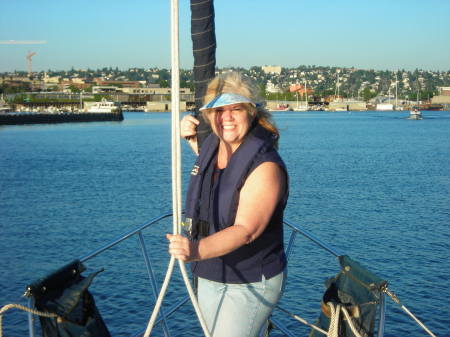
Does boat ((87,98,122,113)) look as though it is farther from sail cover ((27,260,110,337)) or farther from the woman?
the woman

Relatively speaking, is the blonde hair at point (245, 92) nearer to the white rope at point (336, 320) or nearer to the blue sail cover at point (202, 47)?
the blue sail cover at point (202, 47)

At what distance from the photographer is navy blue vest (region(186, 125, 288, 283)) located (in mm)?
3033

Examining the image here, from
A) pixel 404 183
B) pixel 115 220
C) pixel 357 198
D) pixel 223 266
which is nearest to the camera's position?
pixel 223 266

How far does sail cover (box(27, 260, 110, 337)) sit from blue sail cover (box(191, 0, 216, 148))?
1.17m

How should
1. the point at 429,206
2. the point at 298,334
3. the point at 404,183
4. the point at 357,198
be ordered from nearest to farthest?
1. the point at 298,334
2. the point at 429,206
3. the point at 357,198
4. the point at 404,183

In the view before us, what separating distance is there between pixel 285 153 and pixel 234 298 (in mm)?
48549

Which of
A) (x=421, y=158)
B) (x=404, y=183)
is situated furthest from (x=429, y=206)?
(x=421, y=158)

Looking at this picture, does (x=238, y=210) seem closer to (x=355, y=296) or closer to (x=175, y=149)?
(x=175, y=149)

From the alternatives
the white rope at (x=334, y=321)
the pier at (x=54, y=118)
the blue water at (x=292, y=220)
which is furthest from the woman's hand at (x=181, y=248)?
the pier at (x=54, y=118)

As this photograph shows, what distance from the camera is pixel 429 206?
25109 millimetres

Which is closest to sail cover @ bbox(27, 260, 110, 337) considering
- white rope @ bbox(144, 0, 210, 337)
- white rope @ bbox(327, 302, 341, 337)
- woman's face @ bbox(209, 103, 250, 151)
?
white rope @ bbox(144, 0, 210, 337)

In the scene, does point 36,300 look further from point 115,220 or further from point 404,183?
point 404,183

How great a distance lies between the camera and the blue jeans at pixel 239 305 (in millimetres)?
3133

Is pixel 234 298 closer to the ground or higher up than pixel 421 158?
higher up
